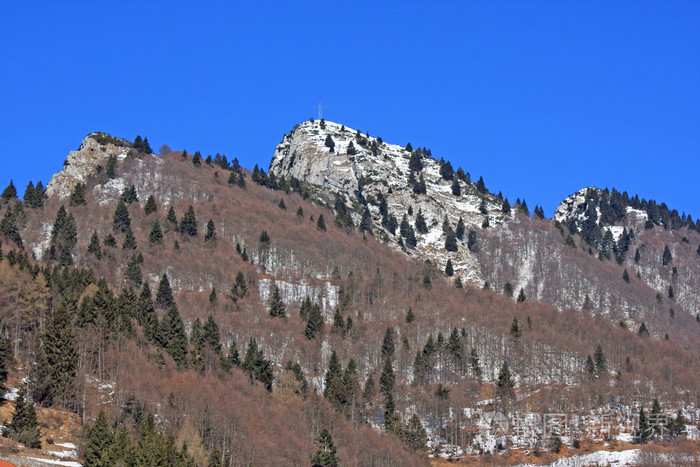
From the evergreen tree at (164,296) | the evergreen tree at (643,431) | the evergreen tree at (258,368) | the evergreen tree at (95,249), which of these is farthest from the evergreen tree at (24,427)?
the evergreen tree at (643,431)

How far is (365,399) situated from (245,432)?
137 ft

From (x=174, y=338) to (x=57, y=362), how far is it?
37.0 metres

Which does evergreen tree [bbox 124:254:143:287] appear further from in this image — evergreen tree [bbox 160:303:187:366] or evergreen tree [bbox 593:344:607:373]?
evergreen tree [bbox 593:344:607:373]

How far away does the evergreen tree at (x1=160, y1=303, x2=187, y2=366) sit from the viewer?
149500 millimetres

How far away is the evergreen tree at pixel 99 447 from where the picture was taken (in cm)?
9038

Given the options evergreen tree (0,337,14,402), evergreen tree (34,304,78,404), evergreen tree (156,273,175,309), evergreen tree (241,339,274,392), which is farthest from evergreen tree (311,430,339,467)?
evergreen tree (156,273,175,309)

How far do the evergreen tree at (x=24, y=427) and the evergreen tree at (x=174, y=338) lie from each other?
4955 centimetres

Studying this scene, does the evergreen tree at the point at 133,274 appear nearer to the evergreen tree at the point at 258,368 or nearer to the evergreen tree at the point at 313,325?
the evergreen tree at the point at 313,325

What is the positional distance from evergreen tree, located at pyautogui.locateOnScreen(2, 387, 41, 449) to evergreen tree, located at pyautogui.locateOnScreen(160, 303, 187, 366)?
1951 inches

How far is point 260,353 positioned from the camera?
6570 inches

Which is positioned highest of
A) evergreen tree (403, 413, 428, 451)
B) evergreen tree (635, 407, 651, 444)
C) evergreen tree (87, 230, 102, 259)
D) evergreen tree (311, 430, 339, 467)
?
evergreen tree (87, 230, 102, 259)

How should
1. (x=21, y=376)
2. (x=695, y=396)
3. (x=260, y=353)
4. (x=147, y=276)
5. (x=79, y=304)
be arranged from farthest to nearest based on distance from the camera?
(x=147, y=276) < (x=695, y=396) < (x=260, y=353) < (x=79, y=304) < (x=21, y=376)

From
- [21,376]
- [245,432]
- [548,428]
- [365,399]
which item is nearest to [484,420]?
[548,428]

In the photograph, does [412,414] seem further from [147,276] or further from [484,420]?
[147,276]
